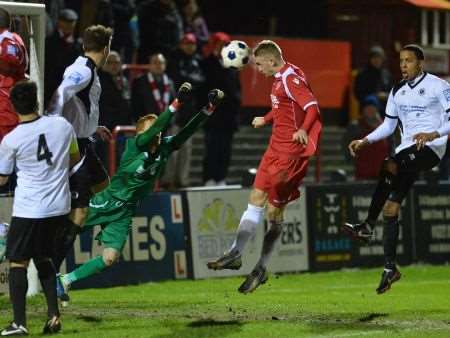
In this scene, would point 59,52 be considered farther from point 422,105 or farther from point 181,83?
point 422,105

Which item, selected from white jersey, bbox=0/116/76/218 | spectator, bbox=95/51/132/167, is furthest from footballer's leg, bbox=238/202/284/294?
spectator, bbox=95/51/132/167

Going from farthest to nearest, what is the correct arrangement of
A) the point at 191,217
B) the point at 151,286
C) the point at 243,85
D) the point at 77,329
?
the point at 243,85
the point at 191,217
the point at 151,286
the point at 77,329

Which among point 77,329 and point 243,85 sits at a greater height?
point 243,85

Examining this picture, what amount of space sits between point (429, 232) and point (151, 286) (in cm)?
586

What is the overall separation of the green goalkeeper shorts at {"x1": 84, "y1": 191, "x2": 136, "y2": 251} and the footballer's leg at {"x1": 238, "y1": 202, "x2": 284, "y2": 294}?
4.29 feet

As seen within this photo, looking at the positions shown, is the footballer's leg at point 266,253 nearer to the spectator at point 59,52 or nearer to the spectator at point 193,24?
the spectator at point 59,52

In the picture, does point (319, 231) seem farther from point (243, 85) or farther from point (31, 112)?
point (31, 112)

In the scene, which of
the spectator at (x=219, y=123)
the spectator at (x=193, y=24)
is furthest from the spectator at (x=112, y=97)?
the spectator at (x=193, y=24)

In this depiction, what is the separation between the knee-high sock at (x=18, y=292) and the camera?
11320 mm

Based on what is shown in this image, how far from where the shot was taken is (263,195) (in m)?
13.5

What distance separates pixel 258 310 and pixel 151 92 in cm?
628

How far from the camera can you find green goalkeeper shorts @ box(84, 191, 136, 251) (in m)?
13.6

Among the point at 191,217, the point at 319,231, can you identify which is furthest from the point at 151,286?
the point at 319,231

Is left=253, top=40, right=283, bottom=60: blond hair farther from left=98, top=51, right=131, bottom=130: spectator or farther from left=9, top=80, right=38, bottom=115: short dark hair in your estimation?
left=98, top=51, right=131, bottom=130: spectator
